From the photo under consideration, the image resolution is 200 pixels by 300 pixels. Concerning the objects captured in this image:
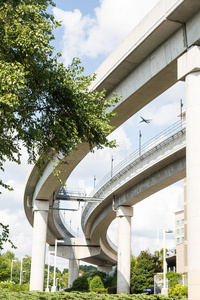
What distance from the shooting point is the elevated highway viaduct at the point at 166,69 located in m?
12.7

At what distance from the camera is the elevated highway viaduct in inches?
501

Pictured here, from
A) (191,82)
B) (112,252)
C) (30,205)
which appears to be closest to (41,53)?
(191,82)

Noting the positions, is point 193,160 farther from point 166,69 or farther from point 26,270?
point 26,270

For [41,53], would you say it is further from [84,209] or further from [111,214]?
[84,209]

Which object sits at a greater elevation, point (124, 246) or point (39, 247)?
point (124, 246)

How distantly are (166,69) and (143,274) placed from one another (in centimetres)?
3781

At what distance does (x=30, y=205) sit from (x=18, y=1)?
31.6m

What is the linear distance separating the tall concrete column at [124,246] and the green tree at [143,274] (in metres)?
11.2

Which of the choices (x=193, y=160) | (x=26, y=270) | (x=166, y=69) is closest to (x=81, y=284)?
(x=166, y=69)

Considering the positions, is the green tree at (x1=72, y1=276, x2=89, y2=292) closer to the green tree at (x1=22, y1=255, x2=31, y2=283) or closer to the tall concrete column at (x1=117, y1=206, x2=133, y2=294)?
the tall concrete column at (x1=117, y1=206, x2=133, y2=294)

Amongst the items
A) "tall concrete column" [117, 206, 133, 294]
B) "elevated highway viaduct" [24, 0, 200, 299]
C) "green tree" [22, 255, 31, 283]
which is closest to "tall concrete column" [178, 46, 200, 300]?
"elevated highway viaduct" [24, 0, 200, 299]

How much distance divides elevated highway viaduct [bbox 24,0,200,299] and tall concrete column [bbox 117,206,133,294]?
19428 mm

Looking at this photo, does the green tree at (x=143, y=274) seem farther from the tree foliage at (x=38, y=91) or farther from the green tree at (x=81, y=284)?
the tree foliage at (x=38, y=91)

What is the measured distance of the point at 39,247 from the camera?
35.3 meters
